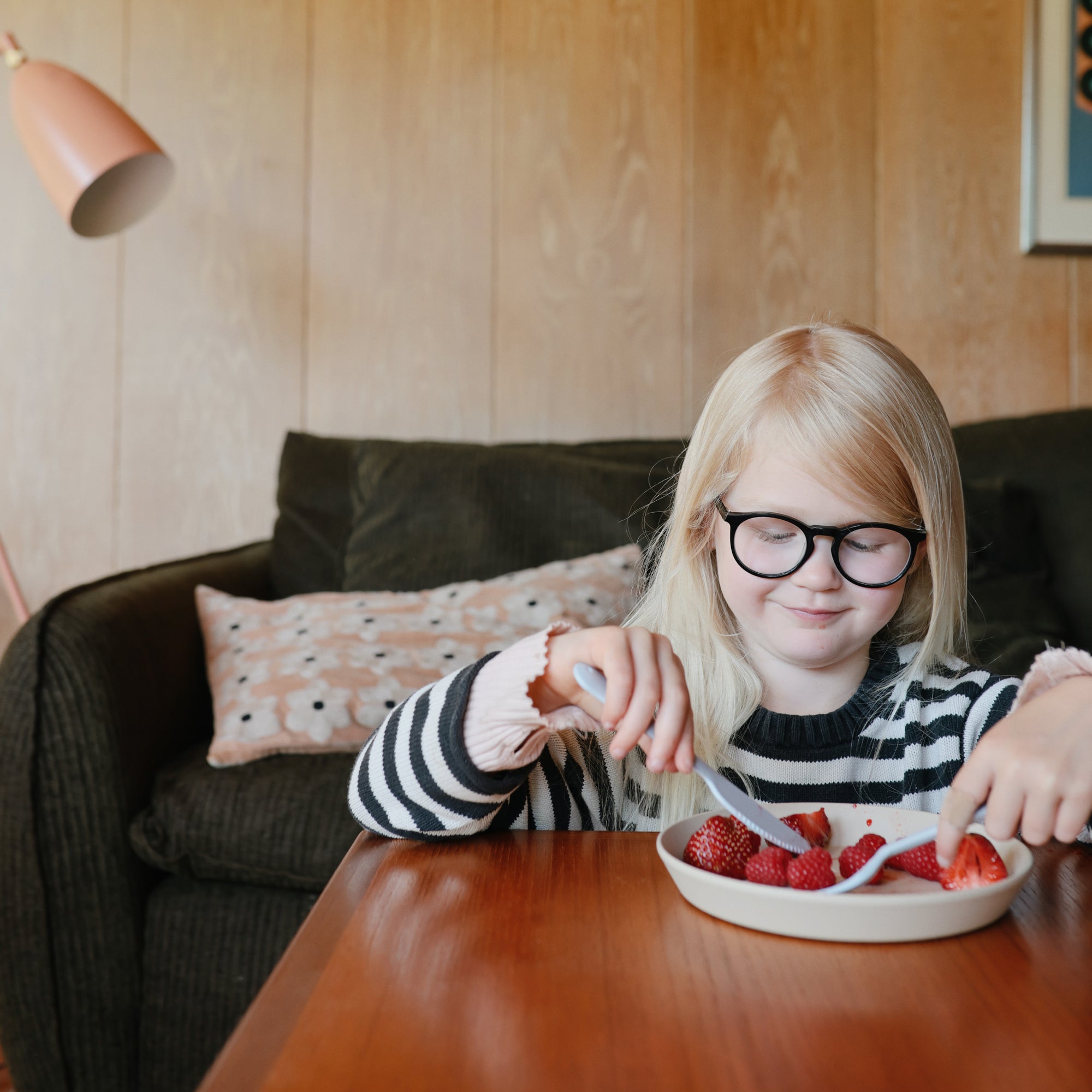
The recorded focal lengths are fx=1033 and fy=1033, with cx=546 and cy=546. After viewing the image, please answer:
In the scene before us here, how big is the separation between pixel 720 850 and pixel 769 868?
30mm

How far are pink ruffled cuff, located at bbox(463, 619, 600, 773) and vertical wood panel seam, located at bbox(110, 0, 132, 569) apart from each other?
163 centimetres

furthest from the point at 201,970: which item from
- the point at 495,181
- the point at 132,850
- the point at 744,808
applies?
the point at 495,181

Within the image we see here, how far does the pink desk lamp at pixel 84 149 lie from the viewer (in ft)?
5.54

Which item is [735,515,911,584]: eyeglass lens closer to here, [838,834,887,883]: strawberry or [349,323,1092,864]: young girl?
[349,323,1092,864]: young girl

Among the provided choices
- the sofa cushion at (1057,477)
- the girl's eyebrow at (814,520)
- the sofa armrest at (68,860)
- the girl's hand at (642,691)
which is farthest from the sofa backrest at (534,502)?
the girl's hand at (642,691)

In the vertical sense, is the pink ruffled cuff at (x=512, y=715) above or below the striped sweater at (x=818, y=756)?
above

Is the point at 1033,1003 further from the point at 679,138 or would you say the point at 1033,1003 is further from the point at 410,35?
the point at 410,35

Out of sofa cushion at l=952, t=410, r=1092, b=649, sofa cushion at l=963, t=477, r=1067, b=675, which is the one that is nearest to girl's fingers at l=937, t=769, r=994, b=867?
sofa cushion at l=963, t=477, r=1067, b=675

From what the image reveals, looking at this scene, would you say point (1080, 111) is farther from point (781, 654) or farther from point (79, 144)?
point (79, 144)

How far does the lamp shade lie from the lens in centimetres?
169

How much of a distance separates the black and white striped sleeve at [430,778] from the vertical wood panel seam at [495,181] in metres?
1.44

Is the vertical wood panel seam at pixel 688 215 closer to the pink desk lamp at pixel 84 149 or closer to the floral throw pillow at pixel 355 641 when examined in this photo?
the floral throw pillow at pixel 355 641

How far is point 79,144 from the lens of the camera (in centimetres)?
169

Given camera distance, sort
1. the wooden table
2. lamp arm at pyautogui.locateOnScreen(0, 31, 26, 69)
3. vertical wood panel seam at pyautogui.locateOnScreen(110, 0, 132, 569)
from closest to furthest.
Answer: the wooden table, lamp arm at pyautogui.locateOnScreen(0, 31, 26, 69), vertical wood panel seam at pyautogui.locateOnScreen(110, 0, 132, 569)
